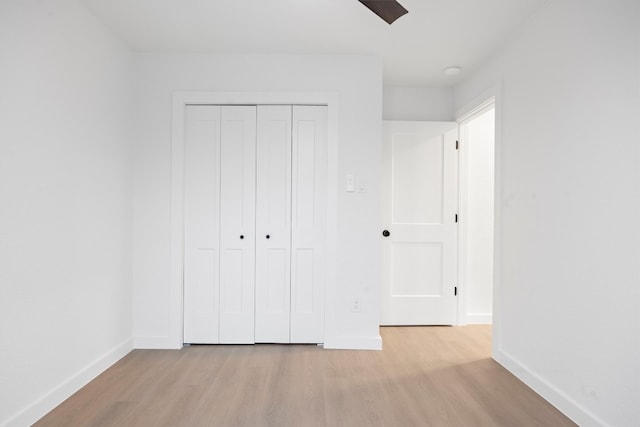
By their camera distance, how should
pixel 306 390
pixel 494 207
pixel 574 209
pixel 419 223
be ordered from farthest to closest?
pixel 419 223
pixel 494 207
pixel 306 390
pixel 574 209

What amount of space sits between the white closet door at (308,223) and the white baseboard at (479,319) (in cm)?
169

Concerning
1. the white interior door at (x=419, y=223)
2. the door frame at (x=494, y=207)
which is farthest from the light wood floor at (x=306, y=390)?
the white interior door at (x=419, y=223)

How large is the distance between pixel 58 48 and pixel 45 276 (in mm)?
1344

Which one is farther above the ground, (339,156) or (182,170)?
(339,156)

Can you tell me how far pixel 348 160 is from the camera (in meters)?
2.98

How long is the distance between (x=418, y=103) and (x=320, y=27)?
1.59 metres

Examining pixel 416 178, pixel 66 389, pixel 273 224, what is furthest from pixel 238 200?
pixel 416 178

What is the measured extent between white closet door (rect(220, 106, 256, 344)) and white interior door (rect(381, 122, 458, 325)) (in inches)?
54.0

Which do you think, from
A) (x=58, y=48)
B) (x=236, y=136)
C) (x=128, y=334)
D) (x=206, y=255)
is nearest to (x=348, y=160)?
(x=236, y=136)

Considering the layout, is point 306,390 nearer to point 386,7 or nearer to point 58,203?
point 58,203

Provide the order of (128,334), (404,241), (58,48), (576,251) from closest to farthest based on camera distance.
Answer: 1. (576,251)
2. (58,48)
3. (128,334)
4. (404,241)

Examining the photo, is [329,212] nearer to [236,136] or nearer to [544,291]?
[236,136]

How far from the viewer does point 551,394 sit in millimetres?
2125

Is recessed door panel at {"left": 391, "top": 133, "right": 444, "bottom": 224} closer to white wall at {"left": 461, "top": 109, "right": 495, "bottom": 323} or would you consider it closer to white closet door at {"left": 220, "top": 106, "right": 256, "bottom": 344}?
white wall at {"left": 461, "top": 109, "right": 495, "bottom": 323}
